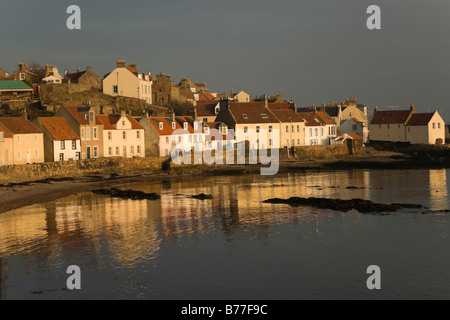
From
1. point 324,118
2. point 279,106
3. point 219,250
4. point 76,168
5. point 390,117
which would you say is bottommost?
point 219,250

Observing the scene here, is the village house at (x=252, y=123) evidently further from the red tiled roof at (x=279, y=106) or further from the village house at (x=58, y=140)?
the village house at (x=58, y=140)

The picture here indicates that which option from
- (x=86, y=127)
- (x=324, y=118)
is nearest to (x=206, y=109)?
(x=324, y=118)

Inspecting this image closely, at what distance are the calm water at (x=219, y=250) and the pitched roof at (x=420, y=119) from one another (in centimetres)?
4699

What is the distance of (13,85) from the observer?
76.7m

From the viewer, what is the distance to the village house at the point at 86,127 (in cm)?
6059

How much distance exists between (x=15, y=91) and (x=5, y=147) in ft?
85.1

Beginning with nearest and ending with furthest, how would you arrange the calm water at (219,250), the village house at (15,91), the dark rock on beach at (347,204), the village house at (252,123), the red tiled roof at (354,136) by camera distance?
the calm water at (219,250)
the dark rock on beach at (347,204)
the village house at (15,91)
the village house at (252,123)
the red tiled roof at (354,136)

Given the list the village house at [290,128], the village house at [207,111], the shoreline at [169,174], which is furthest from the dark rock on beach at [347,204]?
the village house at [207,111]

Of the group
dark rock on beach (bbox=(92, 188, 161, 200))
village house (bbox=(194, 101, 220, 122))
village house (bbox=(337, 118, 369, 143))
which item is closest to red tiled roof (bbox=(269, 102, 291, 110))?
village house (bbox=(194, 101, 220, 122))

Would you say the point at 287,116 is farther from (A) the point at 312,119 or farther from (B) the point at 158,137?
(B) the point at 158,137

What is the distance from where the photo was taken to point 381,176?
63375 mm

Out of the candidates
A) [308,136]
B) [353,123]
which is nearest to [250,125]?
[308,136]

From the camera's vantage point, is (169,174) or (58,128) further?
(169,174)
